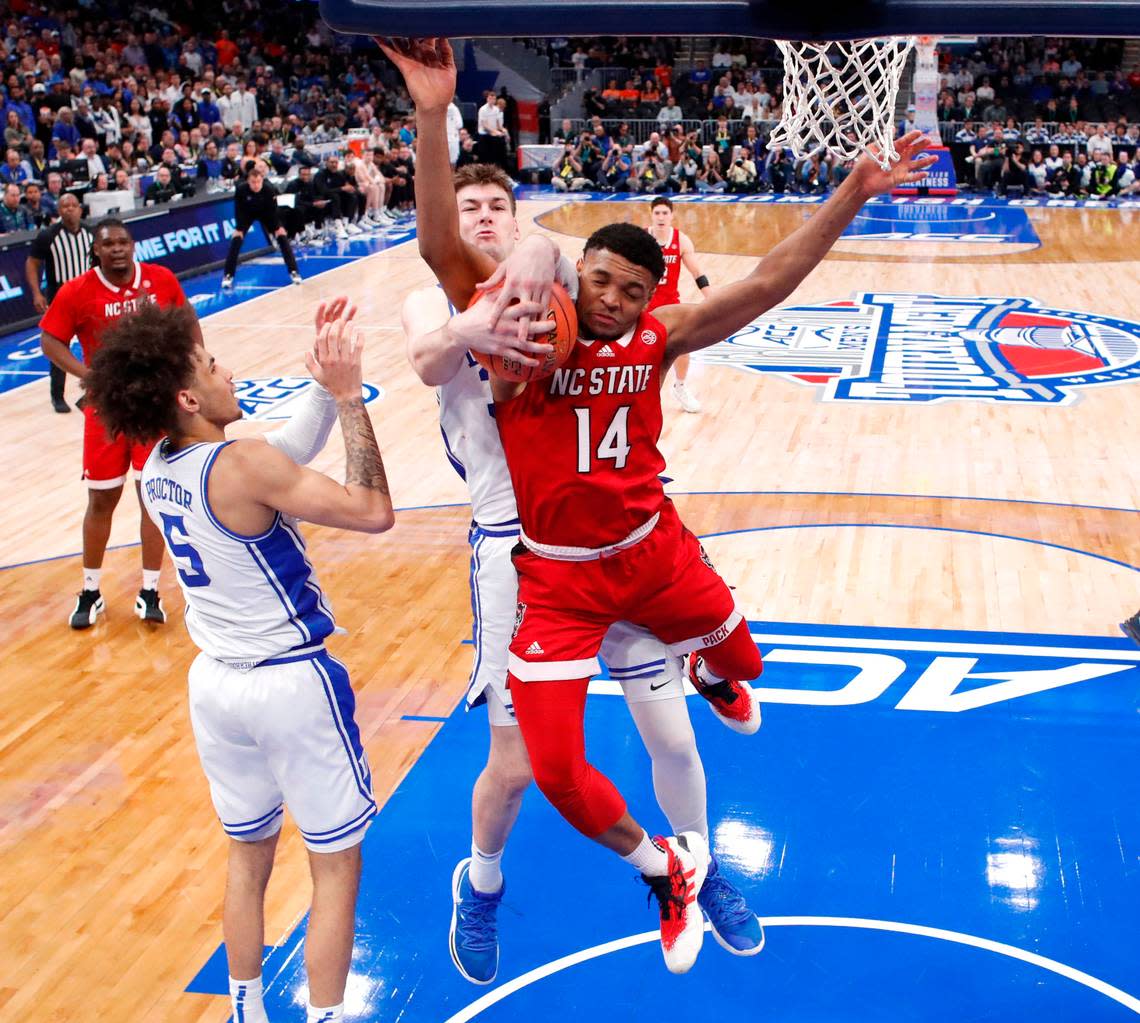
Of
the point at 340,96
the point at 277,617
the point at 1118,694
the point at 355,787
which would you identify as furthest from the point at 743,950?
the point at 340,96

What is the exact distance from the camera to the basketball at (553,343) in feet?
11.3

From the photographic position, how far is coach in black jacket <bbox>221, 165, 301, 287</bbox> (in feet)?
55.9

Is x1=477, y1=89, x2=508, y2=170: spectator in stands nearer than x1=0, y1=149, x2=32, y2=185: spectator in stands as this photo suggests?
No

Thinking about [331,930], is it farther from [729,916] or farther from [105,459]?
[105,459]

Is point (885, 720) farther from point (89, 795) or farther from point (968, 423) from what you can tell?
point (968, 423)

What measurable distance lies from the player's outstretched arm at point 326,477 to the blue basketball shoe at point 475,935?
134 cm

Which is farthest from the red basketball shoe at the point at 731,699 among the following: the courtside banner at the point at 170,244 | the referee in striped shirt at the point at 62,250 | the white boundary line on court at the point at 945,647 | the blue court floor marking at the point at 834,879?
the courtside banner at the point at 170,244

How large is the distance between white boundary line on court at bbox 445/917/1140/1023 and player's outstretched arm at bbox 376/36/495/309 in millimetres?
2225

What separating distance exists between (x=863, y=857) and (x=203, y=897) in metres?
2.39

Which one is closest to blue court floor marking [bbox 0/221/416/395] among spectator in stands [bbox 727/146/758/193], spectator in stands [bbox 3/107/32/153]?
spectator in stands [bbox 3/107/32/153]

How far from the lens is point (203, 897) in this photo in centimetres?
480

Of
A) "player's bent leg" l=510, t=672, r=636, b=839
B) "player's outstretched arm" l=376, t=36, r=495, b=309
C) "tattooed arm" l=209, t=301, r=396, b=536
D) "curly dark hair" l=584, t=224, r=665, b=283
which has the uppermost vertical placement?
"player's outstretched arm" l=376, t=36, r=495, b=309

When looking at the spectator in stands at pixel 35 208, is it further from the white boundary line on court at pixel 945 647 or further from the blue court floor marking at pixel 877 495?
the white boundary line on court at pixel 945 647

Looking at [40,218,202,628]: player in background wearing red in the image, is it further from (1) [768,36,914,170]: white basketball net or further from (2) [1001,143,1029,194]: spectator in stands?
(2) [1001,143,1029,194]: spectator in stands
